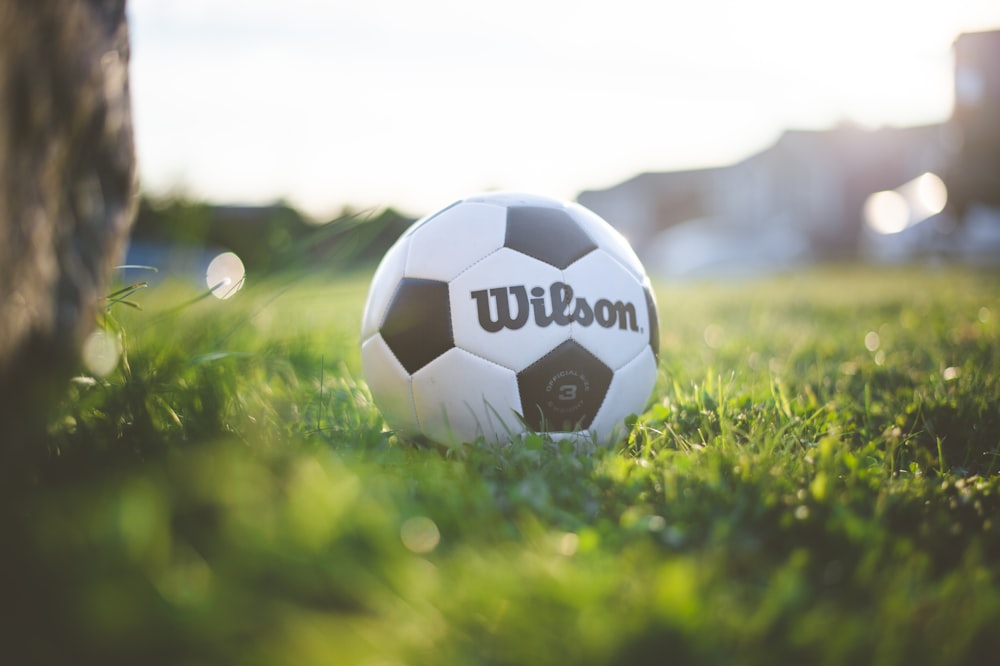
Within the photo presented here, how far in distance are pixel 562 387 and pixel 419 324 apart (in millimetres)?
492

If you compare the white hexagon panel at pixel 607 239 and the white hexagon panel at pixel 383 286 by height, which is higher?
the white hexagon panel at pixel 607 239

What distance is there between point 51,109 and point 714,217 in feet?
126

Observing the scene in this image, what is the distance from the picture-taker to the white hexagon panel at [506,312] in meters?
2.04

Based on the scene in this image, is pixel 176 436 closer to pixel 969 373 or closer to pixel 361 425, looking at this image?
pixel 361 425

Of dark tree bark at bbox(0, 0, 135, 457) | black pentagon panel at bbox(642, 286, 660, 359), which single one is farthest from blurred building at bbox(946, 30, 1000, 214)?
dark tree bark at bbox(0, 0, 135, 457)

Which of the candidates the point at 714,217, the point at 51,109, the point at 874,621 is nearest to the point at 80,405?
the point at 51,109

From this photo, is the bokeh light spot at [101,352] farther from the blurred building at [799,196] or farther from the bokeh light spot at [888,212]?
the bokeh light spot at [888,212]

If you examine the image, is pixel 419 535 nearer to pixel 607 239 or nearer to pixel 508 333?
pixel 508 333

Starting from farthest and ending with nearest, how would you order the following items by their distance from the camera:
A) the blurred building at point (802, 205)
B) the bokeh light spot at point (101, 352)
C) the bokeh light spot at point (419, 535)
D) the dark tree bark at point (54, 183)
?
1. the blurred building at point (802, 205)
2. the bokeh light spot at point (101, 352)
3. the bokeh light spot at point (419, 535)
4. the dark tree bark at point (54, 183)

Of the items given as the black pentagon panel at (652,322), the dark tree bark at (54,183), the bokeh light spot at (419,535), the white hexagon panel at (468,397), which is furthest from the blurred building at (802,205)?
the dark tree bark at (54,183)

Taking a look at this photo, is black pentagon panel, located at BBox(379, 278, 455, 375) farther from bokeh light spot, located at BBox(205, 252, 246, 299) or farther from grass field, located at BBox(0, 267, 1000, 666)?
bokeh light spot, located at BBox(205, 252, 246, 299)

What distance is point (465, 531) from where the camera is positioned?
1392 mm

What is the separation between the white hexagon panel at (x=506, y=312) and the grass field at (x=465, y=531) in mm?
308

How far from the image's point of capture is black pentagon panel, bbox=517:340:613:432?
6.72 feet
